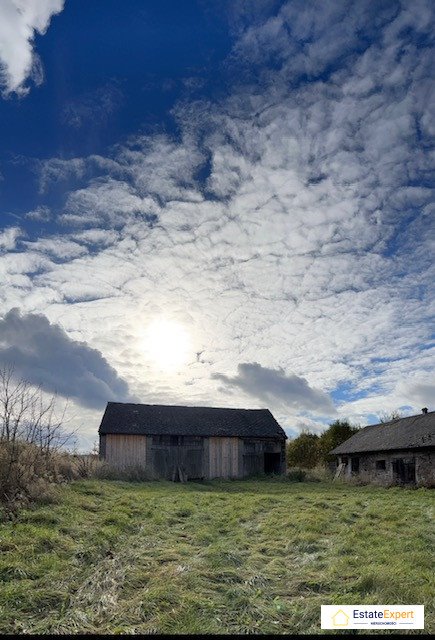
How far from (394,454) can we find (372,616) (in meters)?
21.8

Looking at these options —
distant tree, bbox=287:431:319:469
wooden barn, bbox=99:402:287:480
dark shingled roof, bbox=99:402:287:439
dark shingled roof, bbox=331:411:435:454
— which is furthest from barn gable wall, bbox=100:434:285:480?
distant tree, bbox=287:431:319:469

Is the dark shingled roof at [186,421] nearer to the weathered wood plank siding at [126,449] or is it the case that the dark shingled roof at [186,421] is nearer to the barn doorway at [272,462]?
the weathered wood plank siding at [126,449]

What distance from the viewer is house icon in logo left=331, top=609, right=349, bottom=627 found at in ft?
18.2

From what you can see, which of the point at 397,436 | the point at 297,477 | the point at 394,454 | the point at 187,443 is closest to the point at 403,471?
the point at 394,454

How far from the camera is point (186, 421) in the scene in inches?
1234

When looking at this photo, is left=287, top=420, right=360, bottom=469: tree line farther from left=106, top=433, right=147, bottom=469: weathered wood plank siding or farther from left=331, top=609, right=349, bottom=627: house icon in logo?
left=331, top=609, right=349, bottom=627: house icon in logo

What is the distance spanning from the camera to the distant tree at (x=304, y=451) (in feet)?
133

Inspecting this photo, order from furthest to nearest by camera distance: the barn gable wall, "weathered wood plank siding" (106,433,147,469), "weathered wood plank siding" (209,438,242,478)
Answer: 1. "weathered wood plank siding" (209,438,242,478)
2. the barn gable wall
3. "weathered wood plank siding" (106,433,147,469)

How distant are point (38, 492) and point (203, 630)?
7.11 m

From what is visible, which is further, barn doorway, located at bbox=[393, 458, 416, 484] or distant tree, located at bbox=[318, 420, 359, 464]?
distant tree, located at bbox=[318, 420, 359, 464]

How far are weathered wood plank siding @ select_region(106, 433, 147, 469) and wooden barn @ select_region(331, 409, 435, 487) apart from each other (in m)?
12.7

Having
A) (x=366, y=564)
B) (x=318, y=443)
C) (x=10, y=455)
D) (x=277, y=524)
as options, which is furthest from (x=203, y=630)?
(x=318, y=443)

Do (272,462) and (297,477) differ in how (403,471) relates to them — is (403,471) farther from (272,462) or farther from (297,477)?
(272,462)

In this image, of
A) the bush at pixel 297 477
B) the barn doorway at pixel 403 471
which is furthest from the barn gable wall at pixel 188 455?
the barn doorway at pixel 403 471
